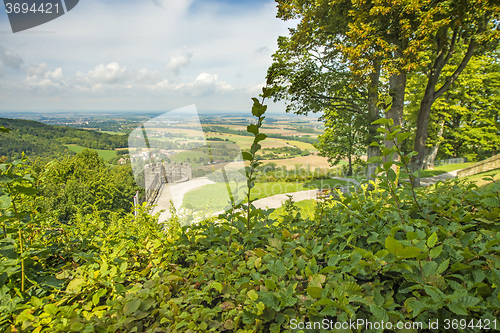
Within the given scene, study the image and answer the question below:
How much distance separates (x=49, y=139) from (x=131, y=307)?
22.4 meters

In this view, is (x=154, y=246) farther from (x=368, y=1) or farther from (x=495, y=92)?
(x=495, y=92)

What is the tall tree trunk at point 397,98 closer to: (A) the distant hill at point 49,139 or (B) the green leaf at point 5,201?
(B) the green leaf at point 5,201

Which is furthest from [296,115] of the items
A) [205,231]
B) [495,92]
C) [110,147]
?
[495,92]

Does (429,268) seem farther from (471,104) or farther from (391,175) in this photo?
(471,104)

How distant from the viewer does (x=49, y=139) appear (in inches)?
707

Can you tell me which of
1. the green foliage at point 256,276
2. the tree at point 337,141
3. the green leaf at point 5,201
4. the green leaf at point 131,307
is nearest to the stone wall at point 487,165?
the tree at point 337,141

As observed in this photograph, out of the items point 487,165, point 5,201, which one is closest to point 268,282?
point 5,201

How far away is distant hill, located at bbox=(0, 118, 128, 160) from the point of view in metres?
15.0

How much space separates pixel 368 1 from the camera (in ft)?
24.9

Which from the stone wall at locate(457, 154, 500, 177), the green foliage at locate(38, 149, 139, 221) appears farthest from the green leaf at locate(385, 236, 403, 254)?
the stone wall at locate(457, 154, 500, 177)

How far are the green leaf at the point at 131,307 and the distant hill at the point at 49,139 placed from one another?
610 inches

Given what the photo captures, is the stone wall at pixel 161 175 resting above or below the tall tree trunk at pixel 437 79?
below

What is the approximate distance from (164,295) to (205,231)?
52cm

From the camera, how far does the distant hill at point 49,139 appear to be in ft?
49.4
